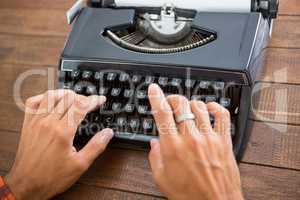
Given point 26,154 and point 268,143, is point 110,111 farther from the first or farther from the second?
point 268,143

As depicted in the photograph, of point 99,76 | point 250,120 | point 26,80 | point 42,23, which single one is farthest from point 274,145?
point 42,23

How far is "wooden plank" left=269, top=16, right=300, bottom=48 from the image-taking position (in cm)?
106

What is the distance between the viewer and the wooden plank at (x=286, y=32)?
106 centimetres

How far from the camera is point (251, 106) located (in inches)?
36.3

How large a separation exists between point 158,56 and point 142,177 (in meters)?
0.27

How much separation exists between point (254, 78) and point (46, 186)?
490mm

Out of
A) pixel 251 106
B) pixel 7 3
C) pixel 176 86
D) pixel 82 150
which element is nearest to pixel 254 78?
pixel 251 106

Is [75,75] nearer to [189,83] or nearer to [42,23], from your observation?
[189,83]

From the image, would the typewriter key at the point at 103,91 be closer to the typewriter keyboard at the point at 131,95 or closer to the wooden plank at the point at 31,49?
the typewriter keyboard at the point at 131,95

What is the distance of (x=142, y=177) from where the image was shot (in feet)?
2.82

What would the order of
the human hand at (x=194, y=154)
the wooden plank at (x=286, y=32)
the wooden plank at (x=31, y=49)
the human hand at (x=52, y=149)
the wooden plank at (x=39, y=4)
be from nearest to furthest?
the human hand at (x=194, y=154) < the human hand at (x=52, y=149) < the wooden plank at (x=286, y=32) < the wooden plank at (x=31, y=49) < the wooden plank at (x=39, y=4)

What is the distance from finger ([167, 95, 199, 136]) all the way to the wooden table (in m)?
0.15

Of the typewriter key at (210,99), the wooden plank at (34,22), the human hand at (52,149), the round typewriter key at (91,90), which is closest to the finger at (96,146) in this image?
the human hand at (52,149)

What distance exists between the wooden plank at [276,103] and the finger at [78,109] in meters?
0.34
